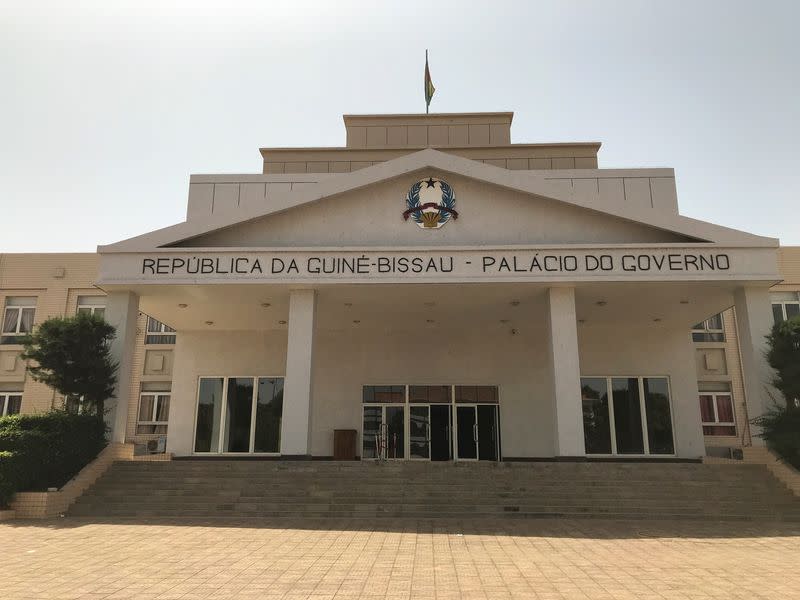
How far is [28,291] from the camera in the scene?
1149 inches

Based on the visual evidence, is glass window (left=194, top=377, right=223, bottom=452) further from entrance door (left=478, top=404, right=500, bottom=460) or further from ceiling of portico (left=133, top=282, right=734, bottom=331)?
entrance door (left=478, top=404, right=500, bottom=460)

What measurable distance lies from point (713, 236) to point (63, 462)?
17.4 meters

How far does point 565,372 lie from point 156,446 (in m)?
18.2

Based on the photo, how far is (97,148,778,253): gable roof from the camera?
1817 centimetres

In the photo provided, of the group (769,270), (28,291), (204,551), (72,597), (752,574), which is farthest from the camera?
(28,291)

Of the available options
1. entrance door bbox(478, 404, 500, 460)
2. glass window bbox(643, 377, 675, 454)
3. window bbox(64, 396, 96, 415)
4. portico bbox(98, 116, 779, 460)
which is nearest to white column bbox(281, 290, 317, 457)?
portico bbox(98, 116, 779, 460)

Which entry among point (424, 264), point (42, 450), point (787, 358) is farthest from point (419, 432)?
point (42, 450)

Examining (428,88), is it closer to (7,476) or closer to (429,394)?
(429,394)

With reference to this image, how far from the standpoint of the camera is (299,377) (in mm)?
17812

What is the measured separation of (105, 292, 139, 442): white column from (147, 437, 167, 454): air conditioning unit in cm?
906

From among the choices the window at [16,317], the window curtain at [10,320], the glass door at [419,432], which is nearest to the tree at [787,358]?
the glass door at [419,432]

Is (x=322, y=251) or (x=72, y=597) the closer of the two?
(x=72, y=597)

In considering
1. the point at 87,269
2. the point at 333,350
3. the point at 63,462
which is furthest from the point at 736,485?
the point at 87,269

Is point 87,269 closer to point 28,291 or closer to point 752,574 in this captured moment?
point 28,291
